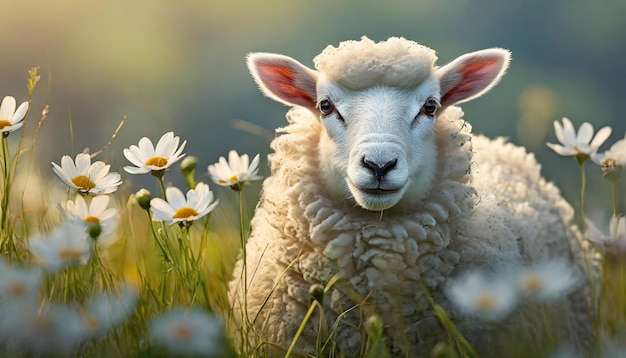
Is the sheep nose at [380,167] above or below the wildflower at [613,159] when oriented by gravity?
below

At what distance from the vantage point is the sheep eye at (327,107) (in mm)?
3328

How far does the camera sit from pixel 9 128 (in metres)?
2.70

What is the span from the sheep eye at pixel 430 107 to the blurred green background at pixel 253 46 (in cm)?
2121

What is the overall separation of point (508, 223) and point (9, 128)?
7.05 feet

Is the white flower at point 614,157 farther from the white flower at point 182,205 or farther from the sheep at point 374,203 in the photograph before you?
the white flower at point 182,205

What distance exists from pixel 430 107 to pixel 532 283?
4.49 feet

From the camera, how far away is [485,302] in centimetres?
202

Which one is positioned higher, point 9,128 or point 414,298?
point 9,128

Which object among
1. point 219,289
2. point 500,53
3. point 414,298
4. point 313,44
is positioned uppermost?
point 500,53

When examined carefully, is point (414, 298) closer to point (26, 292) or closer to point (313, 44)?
point (26, 292)

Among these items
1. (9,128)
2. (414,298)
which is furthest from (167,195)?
(414,298)

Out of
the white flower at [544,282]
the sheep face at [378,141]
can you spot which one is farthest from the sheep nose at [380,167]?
the white flower at [544,282]

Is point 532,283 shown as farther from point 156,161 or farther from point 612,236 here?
point 156,161

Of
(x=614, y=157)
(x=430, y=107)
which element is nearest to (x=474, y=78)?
(x=430, y=107)
